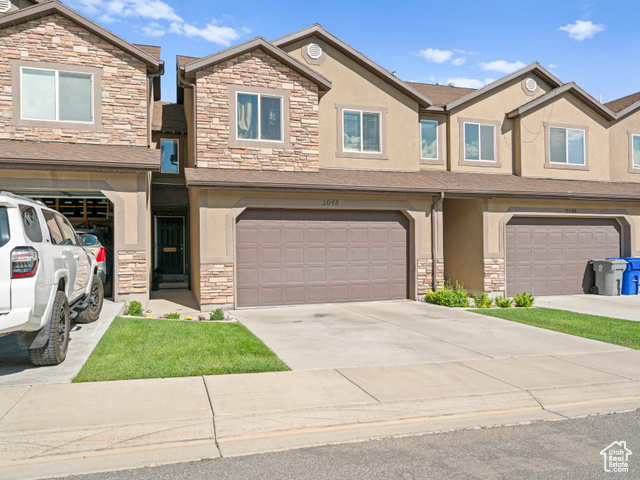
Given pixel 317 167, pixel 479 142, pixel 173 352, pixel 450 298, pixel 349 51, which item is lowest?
pixel 173 352

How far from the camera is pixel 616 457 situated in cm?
470

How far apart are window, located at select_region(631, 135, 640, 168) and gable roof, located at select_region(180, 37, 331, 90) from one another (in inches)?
484

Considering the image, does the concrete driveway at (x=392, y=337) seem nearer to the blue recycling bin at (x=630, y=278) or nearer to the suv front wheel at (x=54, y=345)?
the suv front wheel at (x=54, y=345)

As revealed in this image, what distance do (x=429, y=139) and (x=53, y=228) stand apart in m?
12.8

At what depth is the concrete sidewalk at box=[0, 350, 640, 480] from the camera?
4750mm

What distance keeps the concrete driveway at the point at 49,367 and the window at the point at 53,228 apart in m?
1.69

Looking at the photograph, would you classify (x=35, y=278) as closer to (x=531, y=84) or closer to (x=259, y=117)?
(x=259, y=117)

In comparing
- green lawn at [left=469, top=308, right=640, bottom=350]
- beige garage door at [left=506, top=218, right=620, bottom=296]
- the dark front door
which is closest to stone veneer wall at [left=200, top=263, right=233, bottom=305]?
green lawn at [left=469, top=308, right=640, bottom=350]

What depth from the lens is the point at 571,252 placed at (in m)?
17.6

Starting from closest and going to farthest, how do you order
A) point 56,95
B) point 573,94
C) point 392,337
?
point 392,337, point 56,95, point 573,94

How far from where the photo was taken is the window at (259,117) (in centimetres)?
1426

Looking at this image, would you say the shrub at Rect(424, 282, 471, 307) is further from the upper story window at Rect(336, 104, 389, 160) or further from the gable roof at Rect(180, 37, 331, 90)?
the gable roof at Rect(180, 37, 331, 90)

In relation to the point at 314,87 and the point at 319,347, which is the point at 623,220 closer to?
the point at 314,87

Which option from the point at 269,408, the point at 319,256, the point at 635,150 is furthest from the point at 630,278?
the point at 269,408
